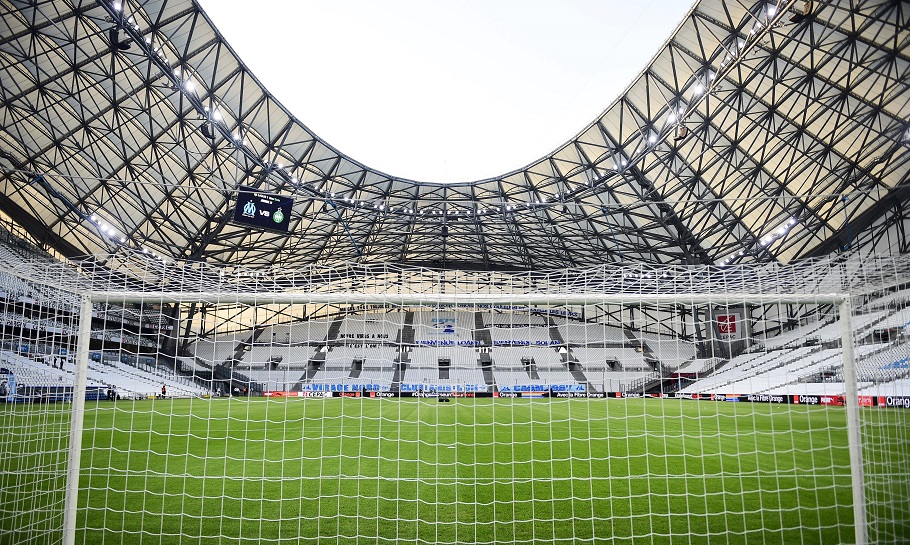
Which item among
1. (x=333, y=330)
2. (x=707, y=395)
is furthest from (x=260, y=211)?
(x=333, y=330)

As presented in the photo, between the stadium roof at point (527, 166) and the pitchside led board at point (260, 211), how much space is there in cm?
362

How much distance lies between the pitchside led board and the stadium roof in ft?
11.9

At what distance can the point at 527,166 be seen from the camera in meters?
31.6

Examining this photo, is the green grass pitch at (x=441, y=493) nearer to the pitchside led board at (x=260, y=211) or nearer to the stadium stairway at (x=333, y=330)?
the pitchside led board at (x=260, y=211)

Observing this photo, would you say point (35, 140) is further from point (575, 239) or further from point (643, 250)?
point (643, 250)

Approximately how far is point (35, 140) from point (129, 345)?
1948cm

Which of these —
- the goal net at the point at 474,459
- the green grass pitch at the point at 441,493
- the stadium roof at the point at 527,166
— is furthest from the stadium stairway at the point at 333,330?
the goal net at the point at 474,459

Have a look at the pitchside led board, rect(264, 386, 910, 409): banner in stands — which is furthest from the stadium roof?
rect(264, 386, 910, 409): banner in stands

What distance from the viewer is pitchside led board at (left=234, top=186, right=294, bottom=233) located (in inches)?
725

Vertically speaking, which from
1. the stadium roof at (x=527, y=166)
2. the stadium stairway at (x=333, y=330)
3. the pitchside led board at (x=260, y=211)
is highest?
the stadium roof at (x=527, y=166)

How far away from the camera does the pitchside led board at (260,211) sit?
18.4 m

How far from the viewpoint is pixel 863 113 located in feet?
67.5

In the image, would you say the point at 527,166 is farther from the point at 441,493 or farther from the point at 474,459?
the point at 441,493

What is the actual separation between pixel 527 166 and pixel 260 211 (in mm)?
17252
